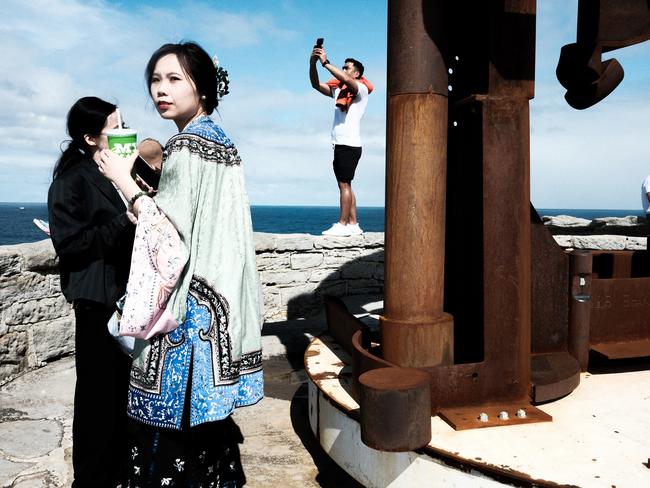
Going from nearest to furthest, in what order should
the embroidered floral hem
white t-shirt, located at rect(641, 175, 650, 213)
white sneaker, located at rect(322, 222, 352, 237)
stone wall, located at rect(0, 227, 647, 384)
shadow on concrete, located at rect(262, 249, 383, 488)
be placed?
the embroidered floral hem, shadow on concrete, located at rect(262, 249, 383, 488), stone wall, located at rect(0, 227, 647, 384), white t-shirt, located at rect(641, 175, 650, 213), white sneaker, located at rect(322, 222, 352, 237)

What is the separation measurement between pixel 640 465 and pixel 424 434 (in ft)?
2.40

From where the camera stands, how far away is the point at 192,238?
6.70 ft

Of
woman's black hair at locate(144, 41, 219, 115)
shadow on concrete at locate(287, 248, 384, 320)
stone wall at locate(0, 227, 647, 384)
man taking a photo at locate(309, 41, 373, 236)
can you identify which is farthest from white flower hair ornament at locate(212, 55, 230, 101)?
shadow on concrete at locate(287, 248, 384, 320)

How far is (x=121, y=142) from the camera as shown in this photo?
2.11 metres

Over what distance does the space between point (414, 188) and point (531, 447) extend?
3.36ft

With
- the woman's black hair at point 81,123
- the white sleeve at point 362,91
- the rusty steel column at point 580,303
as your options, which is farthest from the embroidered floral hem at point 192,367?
the white sleeve at point 362,91

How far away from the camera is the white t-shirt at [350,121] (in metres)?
6.70

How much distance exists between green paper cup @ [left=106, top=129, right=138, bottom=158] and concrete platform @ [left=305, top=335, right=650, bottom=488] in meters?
1.33

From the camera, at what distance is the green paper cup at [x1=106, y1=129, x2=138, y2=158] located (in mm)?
2100

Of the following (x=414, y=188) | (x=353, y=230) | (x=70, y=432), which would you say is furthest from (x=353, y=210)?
(x=414, y=188)

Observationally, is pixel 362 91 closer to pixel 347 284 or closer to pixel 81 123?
pixel 347 284

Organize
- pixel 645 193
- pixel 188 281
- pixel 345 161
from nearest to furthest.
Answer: pixel 188 281 < pixel 645 193 < pixel 345 161

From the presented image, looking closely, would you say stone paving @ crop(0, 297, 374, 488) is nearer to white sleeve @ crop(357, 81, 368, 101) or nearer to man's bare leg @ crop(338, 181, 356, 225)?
man's bare leg @ crop(338, 181, 356, 225)

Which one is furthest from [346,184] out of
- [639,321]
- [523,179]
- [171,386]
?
[171,386]
